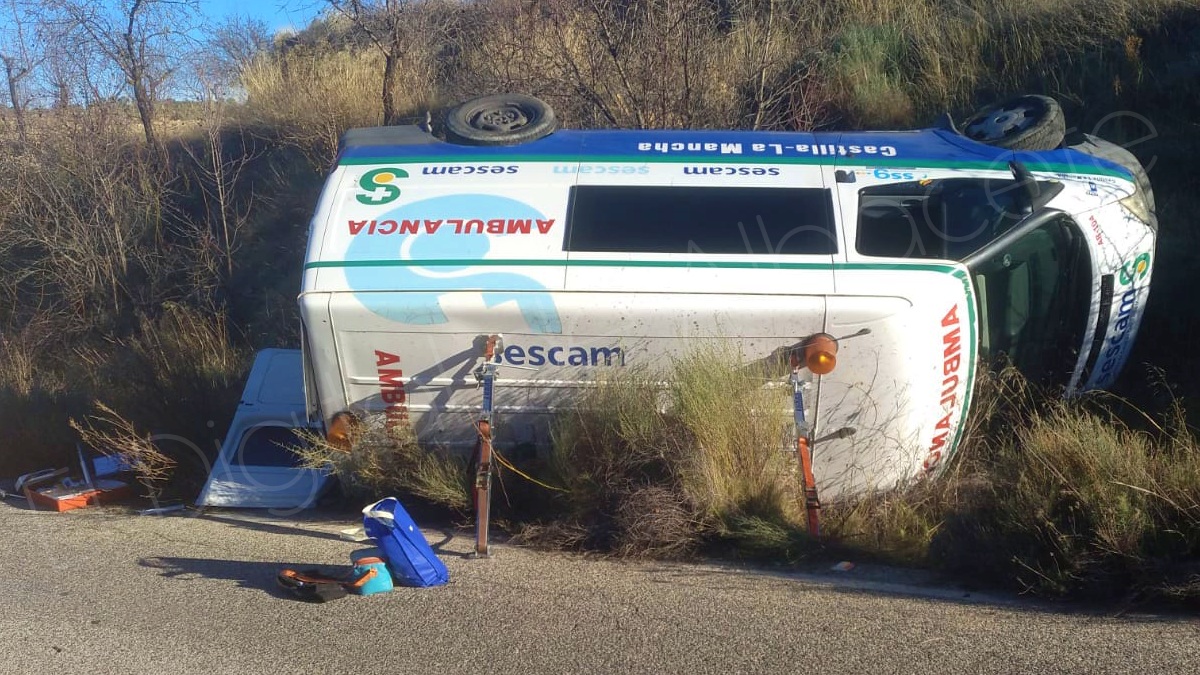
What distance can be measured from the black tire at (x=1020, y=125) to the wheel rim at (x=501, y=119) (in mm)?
2834

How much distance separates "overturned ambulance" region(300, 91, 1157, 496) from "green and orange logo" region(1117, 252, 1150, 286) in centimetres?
2

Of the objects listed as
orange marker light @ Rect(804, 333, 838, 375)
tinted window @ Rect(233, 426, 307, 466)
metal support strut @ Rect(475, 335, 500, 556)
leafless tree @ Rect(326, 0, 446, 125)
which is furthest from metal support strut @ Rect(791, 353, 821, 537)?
leafless tree @ Rect(326, 0, 446, 125)

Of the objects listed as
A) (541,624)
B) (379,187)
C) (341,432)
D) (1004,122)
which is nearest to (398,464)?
(341,432)

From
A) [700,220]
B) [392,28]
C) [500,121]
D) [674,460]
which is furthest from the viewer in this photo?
[392,28]

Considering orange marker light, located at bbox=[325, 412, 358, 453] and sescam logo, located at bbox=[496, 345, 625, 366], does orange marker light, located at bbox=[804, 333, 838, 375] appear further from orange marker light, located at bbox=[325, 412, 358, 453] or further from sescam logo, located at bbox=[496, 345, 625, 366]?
orange marker light, located at bbox=[325, 412, 358, 453]

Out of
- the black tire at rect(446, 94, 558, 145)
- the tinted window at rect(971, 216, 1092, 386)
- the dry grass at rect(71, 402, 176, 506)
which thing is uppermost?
the black tire at rect(446, 94, 558, 145)

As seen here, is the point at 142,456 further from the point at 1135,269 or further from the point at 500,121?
the point at 1135,269

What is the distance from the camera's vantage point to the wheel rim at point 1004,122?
253 inches

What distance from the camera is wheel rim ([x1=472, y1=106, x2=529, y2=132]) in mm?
6680

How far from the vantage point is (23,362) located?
957cm

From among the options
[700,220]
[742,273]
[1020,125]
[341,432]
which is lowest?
[341,432]

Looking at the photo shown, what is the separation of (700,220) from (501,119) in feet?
5.67

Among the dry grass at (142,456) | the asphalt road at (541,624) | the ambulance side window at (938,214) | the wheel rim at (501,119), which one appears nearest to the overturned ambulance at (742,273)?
the ambulance side window at (938,214)

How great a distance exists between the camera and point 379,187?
6086 mm
